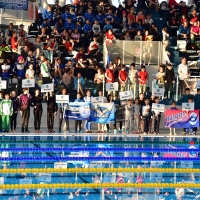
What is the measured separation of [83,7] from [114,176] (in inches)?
720

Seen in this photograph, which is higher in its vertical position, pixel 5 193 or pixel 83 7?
pixel 83 7

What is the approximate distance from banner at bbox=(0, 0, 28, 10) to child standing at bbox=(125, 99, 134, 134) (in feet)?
27.3

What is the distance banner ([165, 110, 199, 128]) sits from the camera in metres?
24.1

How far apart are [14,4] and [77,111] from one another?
8172 mm

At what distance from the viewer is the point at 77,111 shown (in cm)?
2378

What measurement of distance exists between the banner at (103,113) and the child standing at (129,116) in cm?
47

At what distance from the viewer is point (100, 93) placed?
79.4 feet

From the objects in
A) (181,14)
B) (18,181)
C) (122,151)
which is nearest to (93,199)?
(18,181)

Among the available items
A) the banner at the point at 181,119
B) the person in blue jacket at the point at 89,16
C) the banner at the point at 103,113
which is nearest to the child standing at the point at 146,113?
the banner at the point at 181,119

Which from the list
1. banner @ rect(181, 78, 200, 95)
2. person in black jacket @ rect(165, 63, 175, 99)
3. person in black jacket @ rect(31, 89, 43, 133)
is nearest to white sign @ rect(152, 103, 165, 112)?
person in black jacket @ rect(165, 63, 175, 99)

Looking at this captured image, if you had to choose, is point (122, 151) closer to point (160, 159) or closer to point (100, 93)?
point (160, 159)

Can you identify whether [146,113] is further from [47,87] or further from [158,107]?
[47,87]

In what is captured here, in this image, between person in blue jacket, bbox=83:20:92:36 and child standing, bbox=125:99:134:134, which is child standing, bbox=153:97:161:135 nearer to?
child standing, bbox=125:99:134:134

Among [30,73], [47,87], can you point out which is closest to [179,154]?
[47,87]
